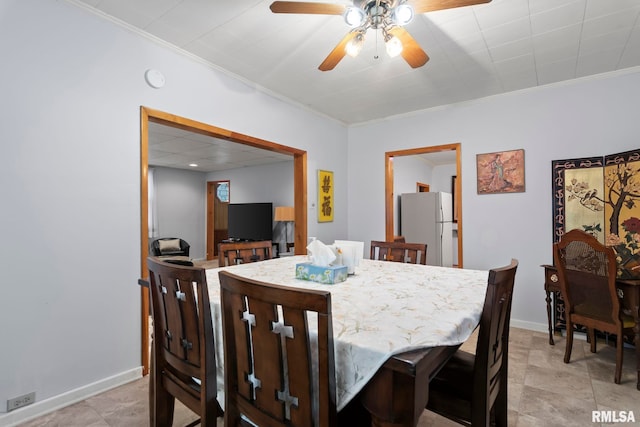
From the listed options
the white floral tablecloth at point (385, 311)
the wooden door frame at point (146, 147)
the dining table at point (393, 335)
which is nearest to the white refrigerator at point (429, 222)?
the wooden door frame at point (146, 147)

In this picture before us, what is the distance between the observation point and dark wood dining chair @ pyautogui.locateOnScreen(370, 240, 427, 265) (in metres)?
2.41

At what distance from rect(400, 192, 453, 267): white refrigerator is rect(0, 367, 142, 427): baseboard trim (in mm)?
4590

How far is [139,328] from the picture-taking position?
235cm

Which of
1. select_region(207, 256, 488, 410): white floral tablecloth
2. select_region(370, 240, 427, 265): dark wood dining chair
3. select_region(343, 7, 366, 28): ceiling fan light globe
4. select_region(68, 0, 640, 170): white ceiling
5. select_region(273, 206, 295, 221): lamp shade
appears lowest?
select_region(207, 256, 488, 410): white floral tablecloth

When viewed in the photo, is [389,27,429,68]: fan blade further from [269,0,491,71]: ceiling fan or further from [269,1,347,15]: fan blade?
[269,1,347,15]: fan blade

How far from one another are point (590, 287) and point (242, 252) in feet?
8.87

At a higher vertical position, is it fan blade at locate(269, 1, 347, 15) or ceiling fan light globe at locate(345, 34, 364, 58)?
fan blade at locate(269, 1, 347, 15)

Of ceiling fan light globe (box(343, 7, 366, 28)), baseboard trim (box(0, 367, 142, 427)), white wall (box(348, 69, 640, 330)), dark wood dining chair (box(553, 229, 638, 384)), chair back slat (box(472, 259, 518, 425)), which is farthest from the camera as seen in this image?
white wall (box(348, 69, 640, 330))

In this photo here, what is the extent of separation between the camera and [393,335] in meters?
0.93

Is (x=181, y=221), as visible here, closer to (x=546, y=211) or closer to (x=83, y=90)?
(x=83, y=90)

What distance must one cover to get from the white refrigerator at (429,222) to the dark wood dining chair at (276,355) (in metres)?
4.93

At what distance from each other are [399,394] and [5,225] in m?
2.27

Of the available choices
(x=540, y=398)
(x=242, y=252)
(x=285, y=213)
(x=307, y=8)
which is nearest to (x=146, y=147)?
(x=242, y=252)

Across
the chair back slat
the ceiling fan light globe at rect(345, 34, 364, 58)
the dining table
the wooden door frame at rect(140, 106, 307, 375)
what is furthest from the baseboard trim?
the ceiling fan light globe at rect(345, 34, 364, 58)
